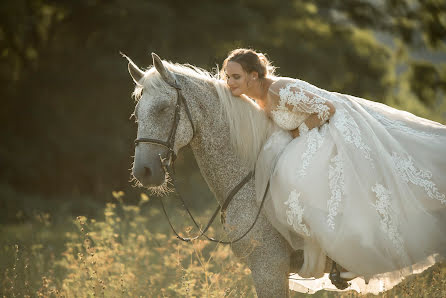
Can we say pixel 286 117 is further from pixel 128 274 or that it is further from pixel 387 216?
pixel 128 274

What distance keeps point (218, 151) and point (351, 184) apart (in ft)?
3.31

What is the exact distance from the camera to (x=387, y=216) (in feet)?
10.7

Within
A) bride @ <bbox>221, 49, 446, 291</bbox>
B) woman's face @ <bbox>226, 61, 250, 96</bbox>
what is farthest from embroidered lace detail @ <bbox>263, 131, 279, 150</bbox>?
woman's face @ <bbox>226, 61, 250, 96</bbox>

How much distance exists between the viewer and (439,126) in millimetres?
3697

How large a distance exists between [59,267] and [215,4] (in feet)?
28.1

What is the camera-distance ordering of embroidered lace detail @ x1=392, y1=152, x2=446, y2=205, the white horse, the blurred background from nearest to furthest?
embroidered lace detail @ x1=392, y1=152, x2=446, y2=205 → the white horse → the blurred background

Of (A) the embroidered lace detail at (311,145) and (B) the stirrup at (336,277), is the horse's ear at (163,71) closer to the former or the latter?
(A) the embroidered lace detail at (311,145)

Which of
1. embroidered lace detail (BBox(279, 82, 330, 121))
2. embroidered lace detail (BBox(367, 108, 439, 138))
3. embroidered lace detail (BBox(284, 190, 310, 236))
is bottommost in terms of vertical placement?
embroidered lace detail (BBox(284, 190, 310, 236))

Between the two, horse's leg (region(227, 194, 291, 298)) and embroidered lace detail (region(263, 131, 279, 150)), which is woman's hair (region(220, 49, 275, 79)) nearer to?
embroidered lace detail (region(263, 131, 279, 150))

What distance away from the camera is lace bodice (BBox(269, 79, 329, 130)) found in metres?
3.50

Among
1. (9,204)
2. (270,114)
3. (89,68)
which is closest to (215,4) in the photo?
(89,68)

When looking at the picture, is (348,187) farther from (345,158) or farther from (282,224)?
(282,224)

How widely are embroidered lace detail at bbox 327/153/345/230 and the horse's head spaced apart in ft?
3.59

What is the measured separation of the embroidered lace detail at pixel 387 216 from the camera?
10.6 feet
